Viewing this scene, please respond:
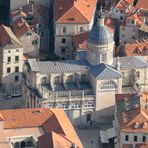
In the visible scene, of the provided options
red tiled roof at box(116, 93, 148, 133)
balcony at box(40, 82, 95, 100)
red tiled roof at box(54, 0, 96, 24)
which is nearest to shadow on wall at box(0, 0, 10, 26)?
red tiled roof at box(54, 0, 96, 24)

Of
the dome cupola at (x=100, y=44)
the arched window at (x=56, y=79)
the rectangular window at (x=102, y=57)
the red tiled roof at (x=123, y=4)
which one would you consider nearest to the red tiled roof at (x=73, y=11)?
the red tiled roof at (x=123, y=4)

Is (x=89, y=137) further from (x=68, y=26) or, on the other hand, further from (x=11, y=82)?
(x=68, y=26)

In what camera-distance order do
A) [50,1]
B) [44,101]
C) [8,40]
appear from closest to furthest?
[44,101]
[8,40]
[50,1]

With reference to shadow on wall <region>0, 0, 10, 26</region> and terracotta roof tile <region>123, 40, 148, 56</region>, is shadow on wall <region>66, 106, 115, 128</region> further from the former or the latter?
shadow on wall <region>0, 0, 10, 26</region>

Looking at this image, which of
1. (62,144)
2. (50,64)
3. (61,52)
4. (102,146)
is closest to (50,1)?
(61,52)

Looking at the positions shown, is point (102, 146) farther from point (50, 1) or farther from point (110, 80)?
point (50, 1)

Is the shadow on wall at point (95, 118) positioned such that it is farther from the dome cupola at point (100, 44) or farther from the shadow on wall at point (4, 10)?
the shadow on wall at point (4, 10)

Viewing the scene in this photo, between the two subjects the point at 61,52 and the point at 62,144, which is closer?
the point at 62,144
